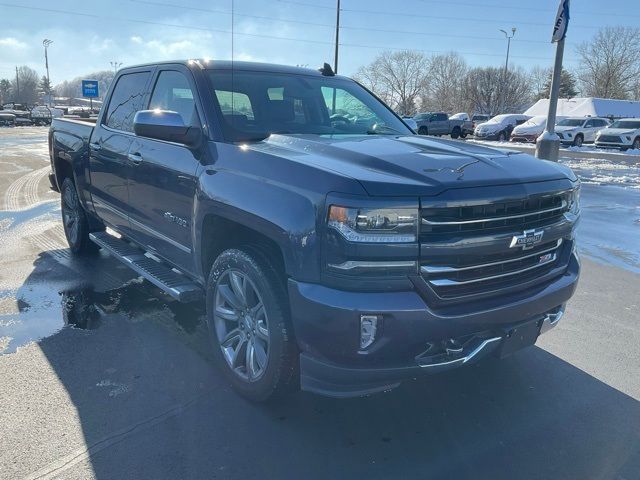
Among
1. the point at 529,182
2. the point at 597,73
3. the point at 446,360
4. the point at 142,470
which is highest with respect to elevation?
the point at 597,73

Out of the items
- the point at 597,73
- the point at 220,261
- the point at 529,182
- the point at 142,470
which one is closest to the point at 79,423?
the point at 142,470

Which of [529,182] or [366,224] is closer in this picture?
[366,224]

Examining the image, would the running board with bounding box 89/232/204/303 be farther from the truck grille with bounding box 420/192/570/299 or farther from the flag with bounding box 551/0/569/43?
the flag with bounding box 551/0/569/43

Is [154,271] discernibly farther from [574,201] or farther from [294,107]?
[574,201]

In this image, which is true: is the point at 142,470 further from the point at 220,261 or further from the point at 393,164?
the point at 393,164

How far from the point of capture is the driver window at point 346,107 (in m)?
4.34

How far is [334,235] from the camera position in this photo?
8.24 ft

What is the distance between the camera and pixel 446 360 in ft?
8.77

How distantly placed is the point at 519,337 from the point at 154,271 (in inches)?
108

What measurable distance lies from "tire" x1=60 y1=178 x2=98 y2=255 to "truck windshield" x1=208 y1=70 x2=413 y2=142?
3041mm

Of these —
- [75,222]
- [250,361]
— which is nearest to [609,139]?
[75,222]

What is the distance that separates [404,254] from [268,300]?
0.80 metres

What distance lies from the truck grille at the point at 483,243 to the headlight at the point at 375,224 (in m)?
0.08

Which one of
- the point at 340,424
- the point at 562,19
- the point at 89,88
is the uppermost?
the point at 89,88
